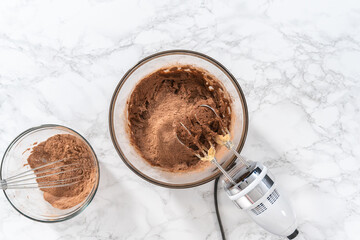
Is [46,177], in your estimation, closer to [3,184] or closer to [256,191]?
[3,184]

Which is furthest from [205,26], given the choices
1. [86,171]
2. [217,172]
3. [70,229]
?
[70,229]

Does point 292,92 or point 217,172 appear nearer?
point 217,172

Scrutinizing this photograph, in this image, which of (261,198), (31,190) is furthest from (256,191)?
(31,190)

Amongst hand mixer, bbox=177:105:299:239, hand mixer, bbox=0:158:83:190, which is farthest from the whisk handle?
hand mixer, bbox=177:105:299:239

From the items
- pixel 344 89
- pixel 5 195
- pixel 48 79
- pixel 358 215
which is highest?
pixel 48 79

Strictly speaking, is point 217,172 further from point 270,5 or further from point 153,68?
point 270,5

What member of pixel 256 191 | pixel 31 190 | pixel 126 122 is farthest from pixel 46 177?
pixel 256 191

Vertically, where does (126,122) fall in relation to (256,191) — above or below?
above

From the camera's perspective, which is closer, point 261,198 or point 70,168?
point 261,198
